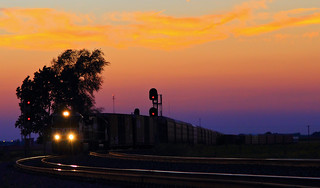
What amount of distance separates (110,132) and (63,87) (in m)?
32.5

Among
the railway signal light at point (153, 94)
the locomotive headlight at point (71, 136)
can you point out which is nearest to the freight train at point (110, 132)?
the locomotive headlight at point (71, 136)

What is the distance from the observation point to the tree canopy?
7256cm

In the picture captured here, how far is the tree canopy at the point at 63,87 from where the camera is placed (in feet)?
238

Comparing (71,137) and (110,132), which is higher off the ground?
(110,132)

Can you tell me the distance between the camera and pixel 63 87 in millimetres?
75625

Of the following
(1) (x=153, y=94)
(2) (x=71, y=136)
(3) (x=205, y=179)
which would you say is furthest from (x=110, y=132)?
(3) (x=205, y=179)

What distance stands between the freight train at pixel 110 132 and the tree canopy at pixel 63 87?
20.0m

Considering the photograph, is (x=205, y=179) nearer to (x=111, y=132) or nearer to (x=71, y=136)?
(x=71, y=136)

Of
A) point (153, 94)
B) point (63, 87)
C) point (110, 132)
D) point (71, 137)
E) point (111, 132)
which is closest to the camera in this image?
point (153, 94)

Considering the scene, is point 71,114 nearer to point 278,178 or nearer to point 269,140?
point 278,178

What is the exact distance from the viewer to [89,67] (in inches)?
3076

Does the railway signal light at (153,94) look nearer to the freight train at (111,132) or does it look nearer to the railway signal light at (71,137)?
the freight train at (111,132)

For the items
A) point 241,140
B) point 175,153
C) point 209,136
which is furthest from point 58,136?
point 241,140

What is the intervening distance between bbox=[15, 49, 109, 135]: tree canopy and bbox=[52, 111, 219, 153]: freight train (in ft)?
65.5
